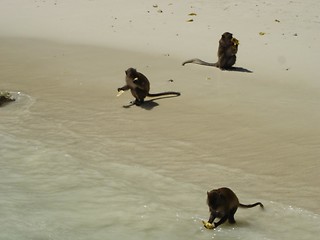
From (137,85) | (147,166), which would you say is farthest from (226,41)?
(147,166)

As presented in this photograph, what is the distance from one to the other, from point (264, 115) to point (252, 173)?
1726 mm

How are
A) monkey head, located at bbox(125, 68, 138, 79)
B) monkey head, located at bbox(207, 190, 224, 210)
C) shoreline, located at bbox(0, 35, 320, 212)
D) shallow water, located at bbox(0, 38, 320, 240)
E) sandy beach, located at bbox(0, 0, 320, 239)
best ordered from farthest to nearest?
monkey head, located at bbox(125, 68, 138, 79) → shoreline, located at bbox(0, 35, 320, 212) → sandy beach, located at bbox(0, 0, 320, 239) → shallow water, located at bbox(0, 38, 320, 240) → monkey head, located at bbox(207, 190, 224, 210)

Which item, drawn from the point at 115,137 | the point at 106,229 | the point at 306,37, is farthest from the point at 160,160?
the point at 306,37

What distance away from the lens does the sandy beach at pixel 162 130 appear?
442 cm

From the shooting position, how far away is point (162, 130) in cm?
644

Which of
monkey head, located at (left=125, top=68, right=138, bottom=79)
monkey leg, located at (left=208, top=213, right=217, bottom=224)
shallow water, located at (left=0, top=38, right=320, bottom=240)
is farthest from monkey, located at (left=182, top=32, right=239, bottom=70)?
monkey leg, located at (left=208, top=213, right=217, bottom=224)

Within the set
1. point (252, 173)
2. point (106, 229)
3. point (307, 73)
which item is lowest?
point (106, 229)

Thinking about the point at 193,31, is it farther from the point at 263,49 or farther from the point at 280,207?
the point at 280,207

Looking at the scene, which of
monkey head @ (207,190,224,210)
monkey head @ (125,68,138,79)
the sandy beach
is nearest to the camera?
monkey head @ (207,190,224,210)

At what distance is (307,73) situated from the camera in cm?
828

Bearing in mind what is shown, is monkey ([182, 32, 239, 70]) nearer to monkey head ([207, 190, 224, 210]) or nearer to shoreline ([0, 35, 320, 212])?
shoreline ([0, 35, 320, 212])

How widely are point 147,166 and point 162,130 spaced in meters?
1.06

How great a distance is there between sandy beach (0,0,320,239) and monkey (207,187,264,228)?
14 cm

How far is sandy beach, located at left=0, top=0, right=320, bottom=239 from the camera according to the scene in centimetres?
442
